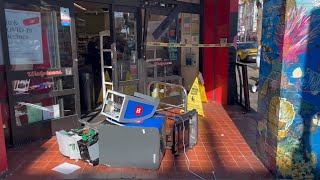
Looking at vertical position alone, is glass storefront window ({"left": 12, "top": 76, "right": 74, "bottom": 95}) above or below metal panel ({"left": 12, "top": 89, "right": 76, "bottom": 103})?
above

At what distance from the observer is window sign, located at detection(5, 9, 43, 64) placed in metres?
4.11

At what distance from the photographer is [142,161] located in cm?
353

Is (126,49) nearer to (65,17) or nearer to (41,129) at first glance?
(65,17)

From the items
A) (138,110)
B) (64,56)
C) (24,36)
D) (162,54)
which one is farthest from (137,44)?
(138,110)

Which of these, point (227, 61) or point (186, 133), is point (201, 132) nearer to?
point (186, 133)

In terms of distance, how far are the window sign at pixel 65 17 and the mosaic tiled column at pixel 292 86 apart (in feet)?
10.2

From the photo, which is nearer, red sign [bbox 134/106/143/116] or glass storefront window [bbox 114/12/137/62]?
red sign [bbox 134/106/143/116]

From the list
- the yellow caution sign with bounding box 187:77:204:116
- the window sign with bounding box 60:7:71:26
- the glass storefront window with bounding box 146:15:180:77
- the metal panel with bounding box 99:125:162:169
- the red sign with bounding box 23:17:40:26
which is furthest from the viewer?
the glass storefront window with bounding box 146:15:180:77

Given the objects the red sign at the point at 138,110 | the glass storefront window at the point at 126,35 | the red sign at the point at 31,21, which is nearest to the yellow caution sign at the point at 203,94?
the glass storefront window at the point at 126,35

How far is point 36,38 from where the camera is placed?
445cm

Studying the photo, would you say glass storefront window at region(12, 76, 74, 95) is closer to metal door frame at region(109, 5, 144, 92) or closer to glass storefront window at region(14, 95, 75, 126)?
Answer: glass storefront window at region(14, 95, 75, 126)

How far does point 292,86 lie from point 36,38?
3.76 meters

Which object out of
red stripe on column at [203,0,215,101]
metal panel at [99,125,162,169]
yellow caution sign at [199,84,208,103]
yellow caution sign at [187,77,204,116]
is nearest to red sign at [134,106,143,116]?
metal panel at [99,125,162,169]

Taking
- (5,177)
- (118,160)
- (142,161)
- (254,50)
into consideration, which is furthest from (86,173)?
(254,50)
